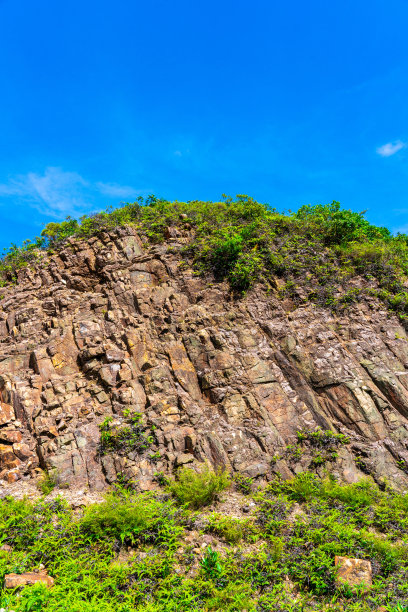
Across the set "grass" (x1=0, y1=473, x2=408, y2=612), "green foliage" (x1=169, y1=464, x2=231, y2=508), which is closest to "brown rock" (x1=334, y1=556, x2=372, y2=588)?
"grass" (x1=0, y1=473, x2=408, y2=612)

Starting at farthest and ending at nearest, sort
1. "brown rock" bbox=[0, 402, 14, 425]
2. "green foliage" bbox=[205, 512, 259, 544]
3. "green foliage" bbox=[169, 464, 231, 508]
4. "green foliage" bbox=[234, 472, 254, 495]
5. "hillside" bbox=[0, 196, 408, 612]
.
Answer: "brown rock" bbox=[0, 402, 14, 425] → "green foliage" bbox=[234, 472, 254, 495] → "green foliage" bbox=[169, 464, 231, 508] → "green foliage" bbox=[205, 512, 259, 544] → "hillside" bbox=[0, 196, 408, 612]

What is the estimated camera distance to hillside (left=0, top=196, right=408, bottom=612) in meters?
8.35

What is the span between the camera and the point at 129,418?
40.0ft

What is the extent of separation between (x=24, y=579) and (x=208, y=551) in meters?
4.01

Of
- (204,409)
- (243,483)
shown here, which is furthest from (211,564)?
(204,409)

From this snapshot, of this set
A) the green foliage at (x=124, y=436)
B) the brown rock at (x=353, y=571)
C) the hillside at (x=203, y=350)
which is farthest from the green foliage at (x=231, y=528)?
the green foliage at (x=124, y=436)

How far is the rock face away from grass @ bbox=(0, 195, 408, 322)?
3.09 feet

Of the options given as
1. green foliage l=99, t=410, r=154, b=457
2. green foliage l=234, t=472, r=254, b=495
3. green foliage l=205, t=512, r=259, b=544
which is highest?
green foliage l=99, t=410, r=154, b=457

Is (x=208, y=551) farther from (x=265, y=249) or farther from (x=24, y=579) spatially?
(x=265, y=249)

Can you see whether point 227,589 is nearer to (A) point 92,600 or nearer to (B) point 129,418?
(A) point 92,600

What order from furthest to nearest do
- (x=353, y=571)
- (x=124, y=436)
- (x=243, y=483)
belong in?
1. (x=124, y=436)
2. (x=243, y=483)
3. (x=353, y=571)

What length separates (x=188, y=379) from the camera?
43.9 feet

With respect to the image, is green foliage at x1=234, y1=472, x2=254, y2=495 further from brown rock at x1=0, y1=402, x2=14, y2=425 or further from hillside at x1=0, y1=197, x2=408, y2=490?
brown rock at x1=0, y1=402, x2=14, y2=425

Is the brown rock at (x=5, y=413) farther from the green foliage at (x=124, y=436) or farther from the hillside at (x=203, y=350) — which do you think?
the green foliage at (x=124, y=436)
